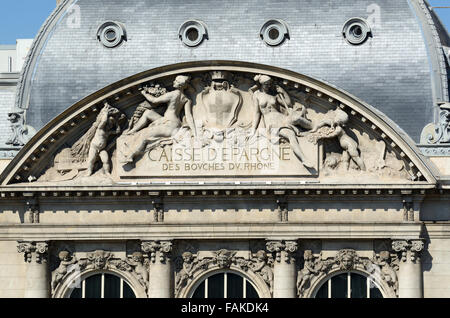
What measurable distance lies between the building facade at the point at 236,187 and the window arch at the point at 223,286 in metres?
0.05

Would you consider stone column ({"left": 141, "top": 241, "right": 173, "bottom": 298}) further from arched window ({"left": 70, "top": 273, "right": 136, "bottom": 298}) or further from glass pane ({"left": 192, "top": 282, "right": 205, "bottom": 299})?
arched window ({"left": 70, "top": 273, "right": 136, "bottom": 298})

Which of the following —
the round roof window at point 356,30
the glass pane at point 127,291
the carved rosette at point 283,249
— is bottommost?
the glass pane at point 127,291

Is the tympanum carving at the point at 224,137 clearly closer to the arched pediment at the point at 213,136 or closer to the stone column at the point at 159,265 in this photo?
the arched pediment at the point at 213,136

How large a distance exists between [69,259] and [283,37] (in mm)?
11253

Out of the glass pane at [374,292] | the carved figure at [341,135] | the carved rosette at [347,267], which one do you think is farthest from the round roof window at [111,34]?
the glass pane at [374,292]

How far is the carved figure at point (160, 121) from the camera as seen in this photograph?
236 feet

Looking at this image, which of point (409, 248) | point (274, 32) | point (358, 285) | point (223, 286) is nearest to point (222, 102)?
point (274, 32)

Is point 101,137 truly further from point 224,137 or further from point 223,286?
point 223,286

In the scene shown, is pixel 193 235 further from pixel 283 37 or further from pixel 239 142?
pixel 283 37

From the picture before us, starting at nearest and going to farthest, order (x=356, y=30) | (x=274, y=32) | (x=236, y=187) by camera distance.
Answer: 1. (x=236, y=187)
2. (x=356, y=30)
3. (x=274, y=32)

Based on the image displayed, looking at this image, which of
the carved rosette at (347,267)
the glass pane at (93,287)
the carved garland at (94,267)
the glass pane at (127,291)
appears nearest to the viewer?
the carved rosette at (347,267)

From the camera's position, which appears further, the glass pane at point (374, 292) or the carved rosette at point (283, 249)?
the glass pane at point (374, 292)

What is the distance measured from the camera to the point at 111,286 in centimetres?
7244

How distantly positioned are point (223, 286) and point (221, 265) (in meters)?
0.82
